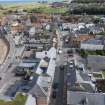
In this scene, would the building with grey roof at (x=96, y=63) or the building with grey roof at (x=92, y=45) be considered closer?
the building with grey roof at (x=96, y=63)

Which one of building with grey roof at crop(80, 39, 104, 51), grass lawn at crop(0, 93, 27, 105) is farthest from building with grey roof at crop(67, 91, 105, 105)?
building with grey roof at crop(80, 39, 104, 51)

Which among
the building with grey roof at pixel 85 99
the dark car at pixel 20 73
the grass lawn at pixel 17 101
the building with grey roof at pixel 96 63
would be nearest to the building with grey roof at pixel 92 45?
the building with grey roof at pixel 96 63

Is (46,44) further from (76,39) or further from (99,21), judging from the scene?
(99,21)

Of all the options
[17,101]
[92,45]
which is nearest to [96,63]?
[92,45]

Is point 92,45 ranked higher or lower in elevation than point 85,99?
higher

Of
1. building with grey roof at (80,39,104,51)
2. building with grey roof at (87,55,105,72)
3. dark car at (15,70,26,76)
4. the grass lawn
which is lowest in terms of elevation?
the grass lawn

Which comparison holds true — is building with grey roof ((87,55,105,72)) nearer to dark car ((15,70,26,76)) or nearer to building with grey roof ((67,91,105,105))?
dark car ((15,70,26,76))

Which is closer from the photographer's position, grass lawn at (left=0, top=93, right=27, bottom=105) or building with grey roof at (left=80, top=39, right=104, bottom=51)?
grass lawn at (left=0, top=93, right=27, bottom=105)

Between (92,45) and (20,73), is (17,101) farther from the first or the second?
(92,45)

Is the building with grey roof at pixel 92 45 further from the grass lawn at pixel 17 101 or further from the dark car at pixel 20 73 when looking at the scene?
the grass lawn at pixel 17 101

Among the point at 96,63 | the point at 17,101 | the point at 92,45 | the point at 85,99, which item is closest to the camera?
the point at 85,99

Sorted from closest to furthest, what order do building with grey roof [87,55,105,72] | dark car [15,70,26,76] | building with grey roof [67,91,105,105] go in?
building with grey roof [67,91,105,105], building with grey roof [87,55,105,72], dark car [15,70,26,76]

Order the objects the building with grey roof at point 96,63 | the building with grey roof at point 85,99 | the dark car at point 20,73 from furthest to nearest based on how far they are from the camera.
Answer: the dark car at point 20,73
the building with grey roof at point 96,63
the building with grey roof at point 85,99

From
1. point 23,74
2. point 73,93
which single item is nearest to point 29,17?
point 23,74
